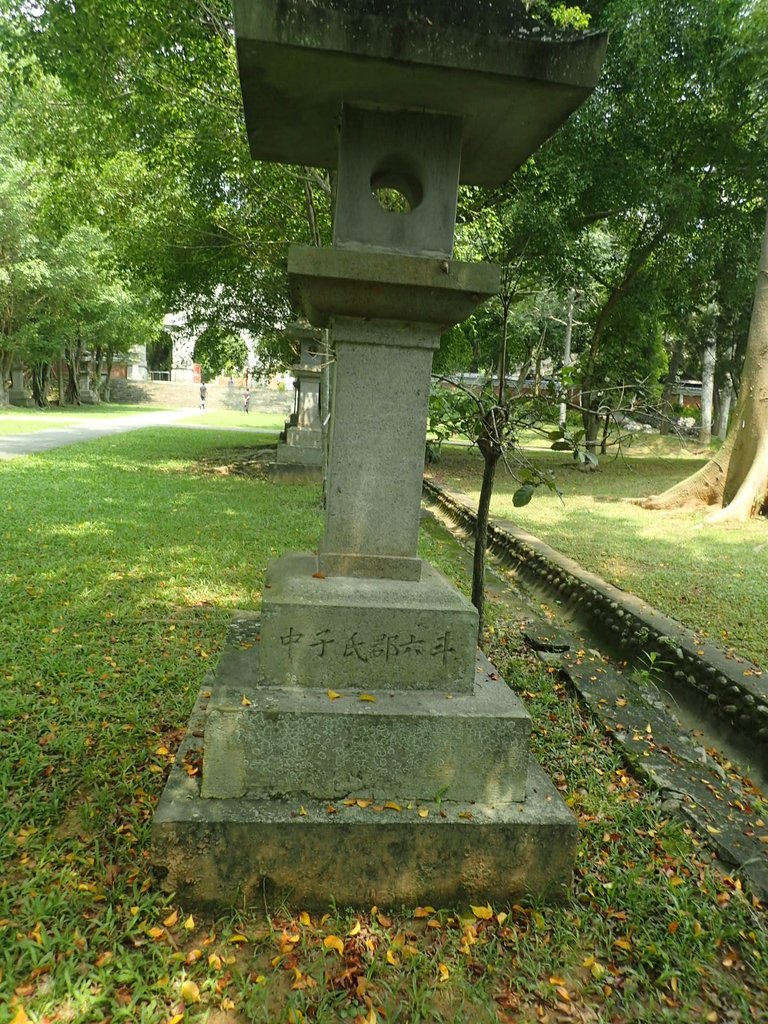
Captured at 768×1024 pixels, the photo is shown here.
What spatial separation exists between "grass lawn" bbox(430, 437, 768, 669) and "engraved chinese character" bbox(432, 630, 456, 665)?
2.84 meters

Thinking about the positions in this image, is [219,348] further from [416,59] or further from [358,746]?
[358,746]

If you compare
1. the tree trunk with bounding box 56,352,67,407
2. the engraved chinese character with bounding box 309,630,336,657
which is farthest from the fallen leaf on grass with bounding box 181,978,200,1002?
the tree trunk with bounding box 56,352,67,407

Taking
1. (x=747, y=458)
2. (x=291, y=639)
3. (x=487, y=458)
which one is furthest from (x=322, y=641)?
(x=747, y=458)

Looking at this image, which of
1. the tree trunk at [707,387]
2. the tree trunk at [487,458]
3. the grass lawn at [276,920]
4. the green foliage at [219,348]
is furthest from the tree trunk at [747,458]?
the tree trunk at [707,387]

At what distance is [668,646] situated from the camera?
16.0 ft

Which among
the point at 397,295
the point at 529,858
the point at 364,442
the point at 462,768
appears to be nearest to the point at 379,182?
the point at 397,295

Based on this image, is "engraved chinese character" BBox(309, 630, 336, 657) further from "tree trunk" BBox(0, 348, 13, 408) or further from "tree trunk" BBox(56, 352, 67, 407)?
"tree trunk" BBox(56, 352, 67, 407)

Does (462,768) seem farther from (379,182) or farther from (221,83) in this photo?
(221,83)

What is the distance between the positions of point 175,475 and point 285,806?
1038cm

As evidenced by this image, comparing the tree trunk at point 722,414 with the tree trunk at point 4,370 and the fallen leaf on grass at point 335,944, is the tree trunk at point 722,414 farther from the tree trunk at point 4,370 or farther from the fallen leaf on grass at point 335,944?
the fallen leaf on grass at point 335,944

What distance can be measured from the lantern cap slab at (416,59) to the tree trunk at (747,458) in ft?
26.2

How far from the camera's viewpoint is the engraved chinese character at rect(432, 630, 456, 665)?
283 cm

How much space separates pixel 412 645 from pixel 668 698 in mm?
2619

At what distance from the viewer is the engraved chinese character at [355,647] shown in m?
2.78
